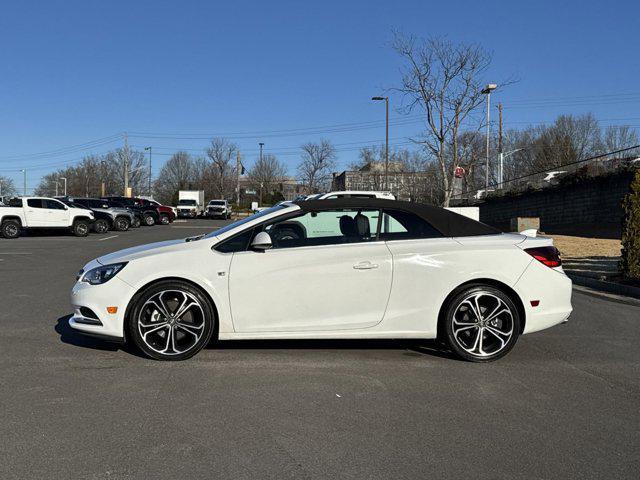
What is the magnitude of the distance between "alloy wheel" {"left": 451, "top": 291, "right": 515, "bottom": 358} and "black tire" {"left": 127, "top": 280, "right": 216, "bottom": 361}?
7.52ft

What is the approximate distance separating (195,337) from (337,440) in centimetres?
212

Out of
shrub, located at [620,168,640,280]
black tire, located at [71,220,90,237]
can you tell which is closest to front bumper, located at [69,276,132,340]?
shrub, located at [620,168,640,280]

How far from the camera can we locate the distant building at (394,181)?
49.9 meters

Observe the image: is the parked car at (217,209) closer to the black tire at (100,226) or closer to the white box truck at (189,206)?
the white box truck at (189,206)

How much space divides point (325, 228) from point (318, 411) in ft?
6.49

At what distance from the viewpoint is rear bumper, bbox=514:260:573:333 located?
5.57m

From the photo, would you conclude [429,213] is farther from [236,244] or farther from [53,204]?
[53,204]

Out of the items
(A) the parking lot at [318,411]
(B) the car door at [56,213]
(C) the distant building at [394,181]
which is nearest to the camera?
(A) the parking lot at [318,411]

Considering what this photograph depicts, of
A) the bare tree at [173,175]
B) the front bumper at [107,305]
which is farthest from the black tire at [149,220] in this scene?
the bare tree at [173,175]

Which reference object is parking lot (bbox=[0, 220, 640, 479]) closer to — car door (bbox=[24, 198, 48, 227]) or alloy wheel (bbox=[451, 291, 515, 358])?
alloy wheel (bbox=[451, 291, 515, 358])

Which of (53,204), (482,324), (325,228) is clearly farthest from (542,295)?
(53,204)

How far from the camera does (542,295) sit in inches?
221

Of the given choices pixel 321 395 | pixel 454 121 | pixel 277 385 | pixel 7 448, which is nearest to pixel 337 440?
pixel 321 395

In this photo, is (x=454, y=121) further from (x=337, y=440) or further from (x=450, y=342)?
(x=337, y=440)
